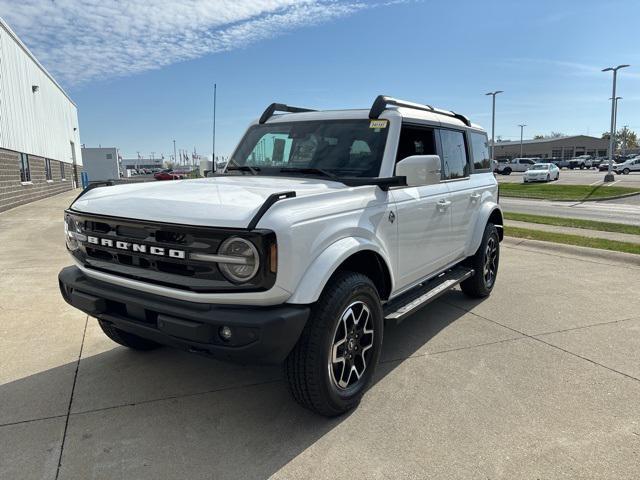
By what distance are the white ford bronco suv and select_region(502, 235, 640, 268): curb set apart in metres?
4.66

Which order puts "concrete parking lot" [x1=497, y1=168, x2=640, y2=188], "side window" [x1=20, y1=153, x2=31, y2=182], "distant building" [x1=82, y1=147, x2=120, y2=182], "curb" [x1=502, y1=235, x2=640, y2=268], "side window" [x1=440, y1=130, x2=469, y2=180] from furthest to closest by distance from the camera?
"distant building" [x1=82, y1=147, x2=120, y2=182] < "concrete parking lot" [x1=497, y1=168, x2=640, y2=188] < "side window" [x1=20, y1=153, x2=31, y2=182] < "curb" [x1=502, y1=235, x2=640, y2=268] < "side window" [x1=440, y1=130, x2=469, y2=180]

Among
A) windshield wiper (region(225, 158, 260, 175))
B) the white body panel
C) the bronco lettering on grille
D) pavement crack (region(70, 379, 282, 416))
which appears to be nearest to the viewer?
the white body panel

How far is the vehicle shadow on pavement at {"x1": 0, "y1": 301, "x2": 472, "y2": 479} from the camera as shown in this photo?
8.39ft

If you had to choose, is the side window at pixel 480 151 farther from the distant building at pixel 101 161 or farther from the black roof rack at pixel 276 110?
the distant building at pixel 101 161

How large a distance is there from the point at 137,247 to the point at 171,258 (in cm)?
29

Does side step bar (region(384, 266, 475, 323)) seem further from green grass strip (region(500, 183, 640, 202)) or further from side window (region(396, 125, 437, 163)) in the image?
green grass strip (region(500, 183, 640, 202))

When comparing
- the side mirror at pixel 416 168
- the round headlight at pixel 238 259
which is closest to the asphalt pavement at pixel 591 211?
the side mirror at pixel 416 168

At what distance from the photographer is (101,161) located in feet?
222

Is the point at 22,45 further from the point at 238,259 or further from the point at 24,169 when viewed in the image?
the point at 238,259

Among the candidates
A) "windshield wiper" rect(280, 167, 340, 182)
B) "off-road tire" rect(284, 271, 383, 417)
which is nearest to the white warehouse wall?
"windshield wiper" rect(280, 167, 340, 182)

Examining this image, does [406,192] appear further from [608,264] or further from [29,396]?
[608,264]

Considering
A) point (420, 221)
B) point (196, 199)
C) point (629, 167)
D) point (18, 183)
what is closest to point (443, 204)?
point (420, 221)

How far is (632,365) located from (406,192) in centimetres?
226

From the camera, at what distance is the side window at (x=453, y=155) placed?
4.54m
